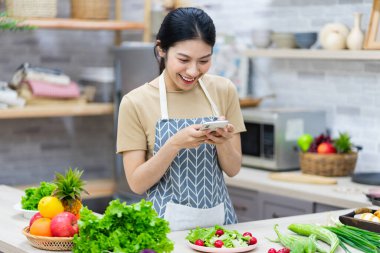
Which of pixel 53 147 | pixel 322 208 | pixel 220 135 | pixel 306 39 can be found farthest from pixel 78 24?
pixel 220 135

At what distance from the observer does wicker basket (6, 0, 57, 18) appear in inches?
220

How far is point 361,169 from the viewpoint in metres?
4.92

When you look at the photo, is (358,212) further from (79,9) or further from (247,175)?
(79,9)

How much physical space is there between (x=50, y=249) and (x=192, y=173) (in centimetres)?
73

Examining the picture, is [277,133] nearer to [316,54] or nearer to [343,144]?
[343,144]

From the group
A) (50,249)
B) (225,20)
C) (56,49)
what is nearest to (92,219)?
(50,249)

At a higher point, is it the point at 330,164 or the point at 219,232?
the point at 219,232

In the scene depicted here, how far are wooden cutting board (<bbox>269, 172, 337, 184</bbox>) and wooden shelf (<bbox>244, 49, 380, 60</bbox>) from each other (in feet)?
2.41

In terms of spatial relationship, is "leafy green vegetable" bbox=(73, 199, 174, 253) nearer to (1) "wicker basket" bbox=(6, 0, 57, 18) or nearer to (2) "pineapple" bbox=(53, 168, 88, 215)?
(2) "pineapple" bbox=(53, 168, 88, 215)

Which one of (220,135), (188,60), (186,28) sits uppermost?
(186,28)

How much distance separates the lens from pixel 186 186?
123 inches

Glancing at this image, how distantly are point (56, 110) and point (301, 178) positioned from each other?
2.13 metres

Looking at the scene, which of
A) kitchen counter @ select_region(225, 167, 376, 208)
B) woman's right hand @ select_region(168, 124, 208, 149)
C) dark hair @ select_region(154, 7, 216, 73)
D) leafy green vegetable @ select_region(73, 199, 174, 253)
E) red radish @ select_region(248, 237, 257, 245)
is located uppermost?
dark hair @ select_region(154, 7, 216, 73)

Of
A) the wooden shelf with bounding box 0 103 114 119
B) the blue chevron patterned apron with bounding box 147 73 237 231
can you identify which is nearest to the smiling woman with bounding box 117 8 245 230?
the blue chevron patterned apron with bounding box 147 73 237 231
